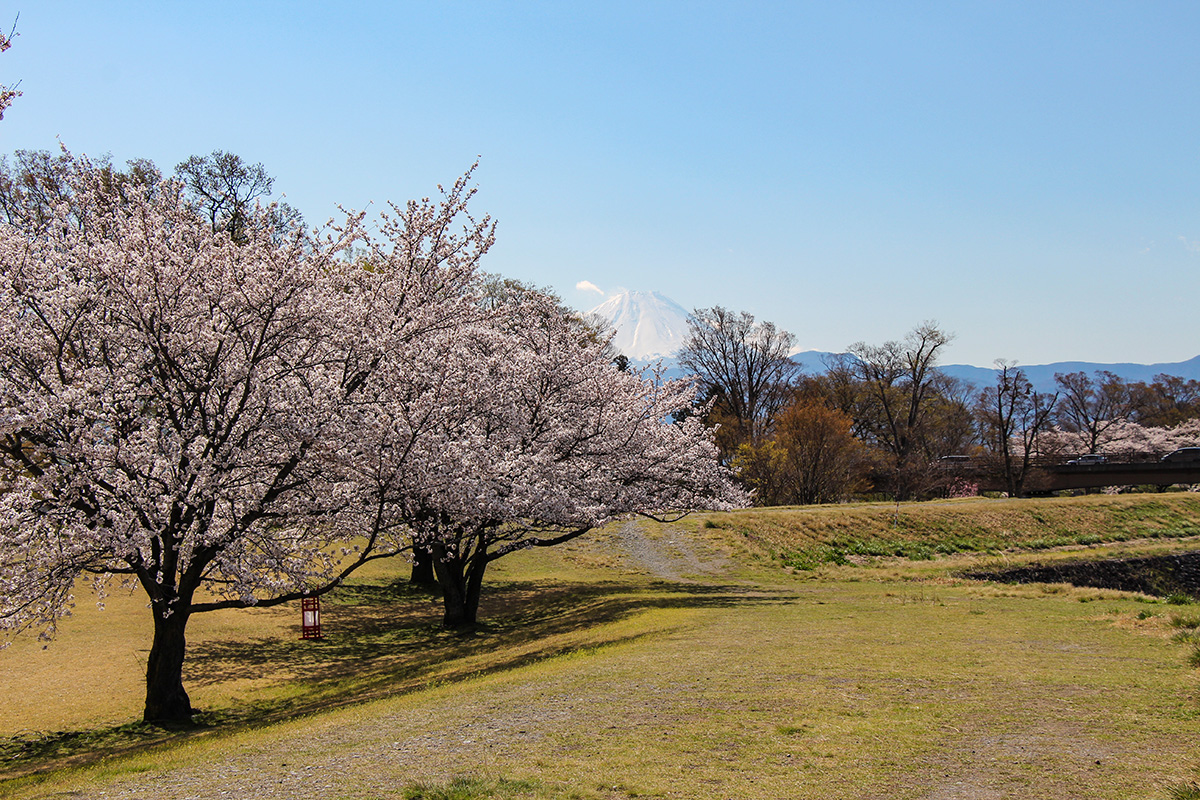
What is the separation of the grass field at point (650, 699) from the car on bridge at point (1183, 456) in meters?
53.3

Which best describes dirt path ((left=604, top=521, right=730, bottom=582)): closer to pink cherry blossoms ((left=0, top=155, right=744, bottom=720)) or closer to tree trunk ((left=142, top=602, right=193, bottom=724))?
pink cherry blossoms ((left=0, top=155, right=744, bottom=720))

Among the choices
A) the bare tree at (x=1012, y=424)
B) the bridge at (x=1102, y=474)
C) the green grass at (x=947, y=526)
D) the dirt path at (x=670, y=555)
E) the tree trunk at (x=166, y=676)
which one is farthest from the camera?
the bridge at (x=1102, y=474)

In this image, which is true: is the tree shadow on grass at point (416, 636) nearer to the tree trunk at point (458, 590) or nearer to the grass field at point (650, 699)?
the grass field at point (650, 699)

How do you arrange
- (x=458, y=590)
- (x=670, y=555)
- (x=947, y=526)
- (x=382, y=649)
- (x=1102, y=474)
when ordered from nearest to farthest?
(x=382, y=649) < (x=458, y=590) < (x=670, y=555) < (x=947, y=526) < (x=1102, y=474)

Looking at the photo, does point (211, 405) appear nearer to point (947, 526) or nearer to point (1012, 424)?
point (947, 526)

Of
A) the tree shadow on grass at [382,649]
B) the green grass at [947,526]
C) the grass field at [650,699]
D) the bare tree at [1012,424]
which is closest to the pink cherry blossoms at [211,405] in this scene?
the tree shadow on grass at [382,649]

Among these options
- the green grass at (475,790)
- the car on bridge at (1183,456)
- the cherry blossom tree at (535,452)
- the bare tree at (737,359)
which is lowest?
the green grass at (475,790)

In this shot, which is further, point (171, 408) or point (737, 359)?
point (737, 359)

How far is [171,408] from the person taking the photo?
1334 cm

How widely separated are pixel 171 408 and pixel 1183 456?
7894cm

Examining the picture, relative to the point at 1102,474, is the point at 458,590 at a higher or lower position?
higher

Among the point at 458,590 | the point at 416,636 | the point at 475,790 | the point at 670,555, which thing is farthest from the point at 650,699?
the point at 670,555

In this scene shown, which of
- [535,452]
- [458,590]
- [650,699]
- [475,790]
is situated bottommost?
[650,699]

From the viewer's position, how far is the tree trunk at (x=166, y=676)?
1391 cm
